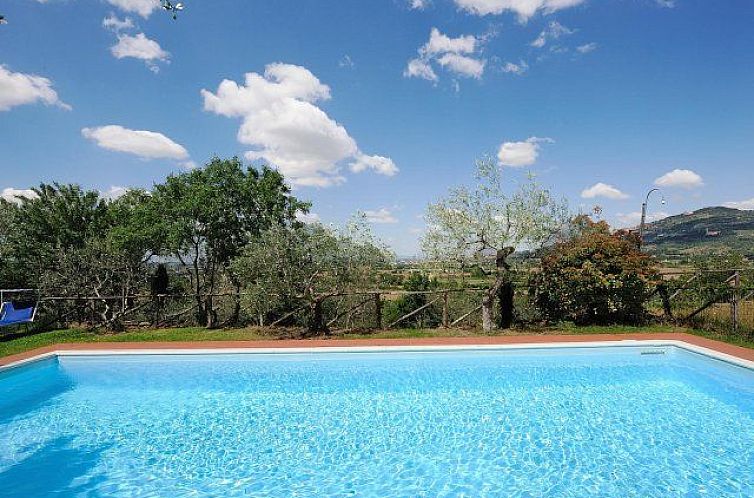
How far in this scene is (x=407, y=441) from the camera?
643 centimetres

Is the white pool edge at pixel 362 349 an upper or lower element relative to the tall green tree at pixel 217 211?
lower

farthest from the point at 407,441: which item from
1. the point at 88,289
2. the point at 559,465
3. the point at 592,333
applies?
the point at 88,289

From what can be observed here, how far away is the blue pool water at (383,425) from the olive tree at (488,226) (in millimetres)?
3295

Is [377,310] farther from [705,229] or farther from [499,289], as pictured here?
[705,229]

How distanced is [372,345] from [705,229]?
265ft

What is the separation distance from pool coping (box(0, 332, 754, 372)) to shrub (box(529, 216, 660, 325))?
1338 millimetres

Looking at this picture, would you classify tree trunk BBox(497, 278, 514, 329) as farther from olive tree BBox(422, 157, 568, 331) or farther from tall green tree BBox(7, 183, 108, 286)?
tall green tree BBox(7, 183, 108, 286)

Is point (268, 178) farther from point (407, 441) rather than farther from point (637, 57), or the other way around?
point (637, 57)

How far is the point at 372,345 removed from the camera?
11.2 metres

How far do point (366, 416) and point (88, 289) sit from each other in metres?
12.8

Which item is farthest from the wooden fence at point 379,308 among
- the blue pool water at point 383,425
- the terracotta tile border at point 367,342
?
the blue pool water at point 383,425

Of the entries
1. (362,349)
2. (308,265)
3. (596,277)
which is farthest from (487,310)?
(308,265)

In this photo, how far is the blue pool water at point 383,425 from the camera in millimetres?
5312

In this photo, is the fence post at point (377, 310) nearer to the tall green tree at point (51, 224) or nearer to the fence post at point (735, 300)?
the fence post at point (735, 300)
